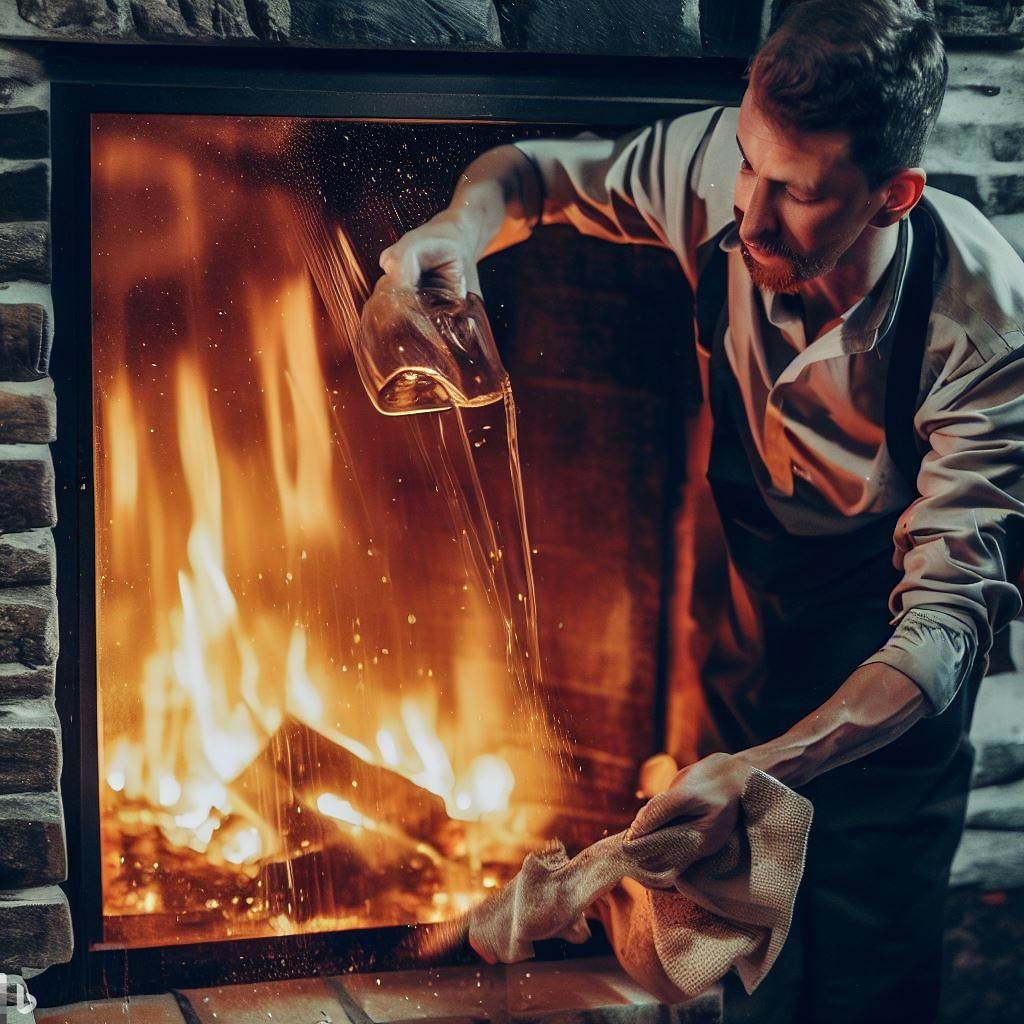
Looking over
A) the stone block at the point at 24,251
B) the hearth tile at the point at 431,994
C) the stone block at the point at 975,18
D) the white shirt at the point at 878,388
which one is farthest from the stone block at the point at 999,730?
the stone block at the point at 24,251

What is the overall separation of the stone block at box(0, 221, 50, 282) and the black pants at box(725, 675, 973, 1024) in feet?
3.45

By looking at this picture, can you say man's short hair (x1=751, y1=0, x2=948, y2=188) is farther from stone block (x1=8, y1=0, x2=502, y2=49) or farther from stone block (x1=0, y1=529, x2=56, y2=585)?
stone block (x1=0, y1=529, x2=56, y2=585)

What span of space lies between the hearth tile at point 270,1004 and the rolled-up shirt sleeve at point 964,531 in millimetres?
752

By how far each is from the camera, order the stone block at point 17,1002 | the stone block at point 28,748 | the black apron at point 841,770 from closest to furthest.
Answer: the stone block at point 17,1002, the stone block at point 28,748, the black apron at point 841,770

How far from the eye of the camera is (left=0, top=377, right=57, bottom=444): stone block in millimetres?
1324

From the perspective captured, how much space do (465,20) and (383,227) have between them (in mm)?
244

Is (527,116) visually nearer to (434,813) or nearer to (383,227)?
(383,227)

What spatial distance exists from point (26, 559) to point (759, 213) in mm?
891

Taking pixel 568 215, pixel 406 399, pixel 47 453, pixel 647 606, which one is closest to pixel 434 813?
pixel 647 606

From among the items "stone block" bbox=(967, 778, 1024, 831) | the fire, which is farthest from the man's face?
"stone block" bbox=(967, 778, 1024, 831)

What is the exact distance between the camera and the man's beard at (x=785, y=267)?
54.4 inches

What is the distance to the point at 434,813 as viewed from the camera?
1459 mm

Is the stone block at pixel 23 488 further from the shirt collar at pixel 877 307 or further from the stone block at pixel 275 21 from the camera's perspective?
the shirt collar at pixel 877 307

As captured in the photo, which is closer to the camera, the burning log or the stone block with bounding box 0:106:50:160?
Result: the stone block with bounding box 0:106:50:160
